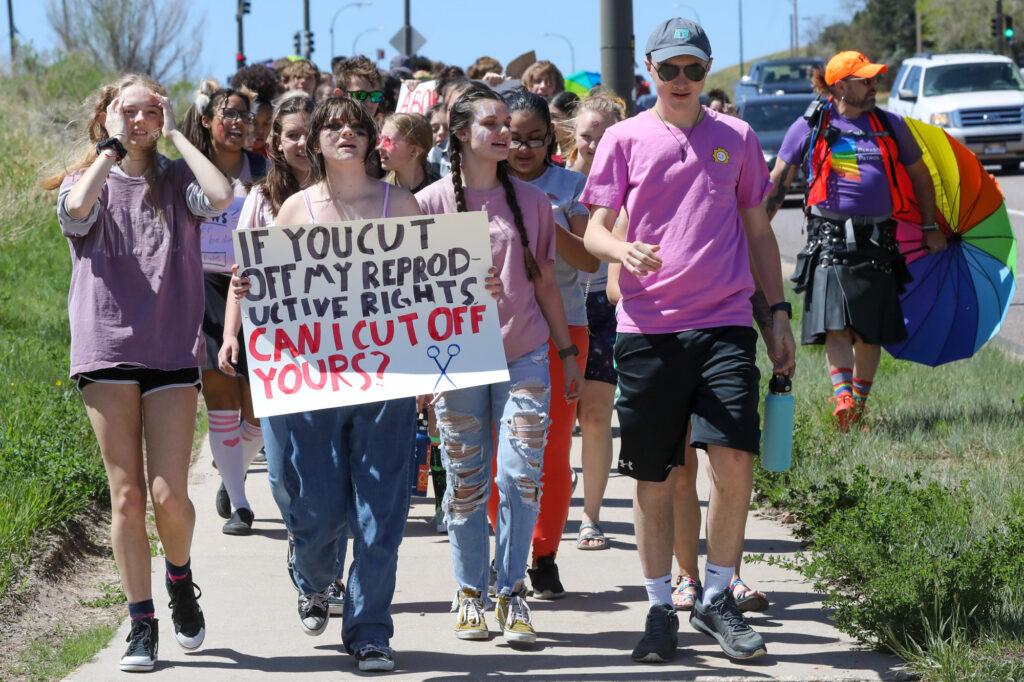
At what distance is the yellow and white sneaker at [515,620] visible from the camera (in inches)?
211

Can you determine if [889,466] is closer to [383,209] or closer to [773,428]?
[773,428]

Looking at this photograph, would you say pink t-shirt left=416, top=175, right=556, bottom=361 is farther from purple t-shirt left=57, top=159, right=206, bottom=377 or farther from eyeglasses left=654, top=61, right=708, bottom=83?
purple t-shirt left=57, top=159, right=206, bottom=377

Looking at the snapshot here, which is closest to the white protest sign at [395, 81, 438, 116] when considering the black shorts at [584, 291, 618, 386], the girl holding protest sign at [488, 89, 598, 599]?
the black shorts at [584, 291, 618, 386]

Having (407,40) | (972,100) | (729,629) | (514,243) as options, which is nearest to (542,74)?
(514,243)

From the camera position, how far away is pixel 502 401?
5543mm

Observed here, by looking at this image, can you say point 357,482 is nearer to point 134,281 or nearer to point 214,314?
point 134,281

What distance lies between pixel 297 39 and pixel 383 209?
54.4 m

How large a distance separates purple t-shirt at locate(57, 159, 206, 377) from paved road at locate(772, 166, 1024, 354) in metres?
7.61

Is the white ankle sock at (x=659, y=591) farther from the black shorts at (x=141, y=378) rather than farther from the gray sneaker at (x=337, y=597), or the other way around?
the black shorts at (x=141, y=378)

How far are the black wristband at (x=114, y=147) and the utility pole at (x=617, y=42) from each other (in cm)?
741

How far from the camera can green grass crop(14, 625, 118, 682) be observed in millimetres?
5262

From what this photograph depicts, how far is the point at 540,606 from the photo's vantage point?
237 inches

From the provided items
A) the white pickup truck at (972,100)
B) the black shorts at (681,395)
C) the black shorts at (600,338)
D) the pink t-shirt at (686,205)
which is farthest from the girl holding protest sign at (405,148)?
the white pickup truck at (972,100)

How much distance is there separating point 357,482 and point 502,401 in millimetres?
644
